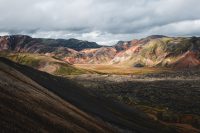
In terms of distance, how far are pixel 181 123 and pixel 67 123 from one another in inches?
2406

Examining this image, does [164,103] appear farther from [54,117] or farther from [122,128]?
[54,117]

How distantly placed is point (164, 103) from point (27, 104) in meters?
105

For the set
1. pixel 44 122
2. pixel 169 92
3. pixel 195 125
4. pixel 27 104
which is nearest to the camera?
pixel 44 122

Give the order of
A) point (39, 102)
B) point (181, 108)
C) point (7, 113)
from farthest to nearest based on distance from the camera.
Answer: point (181, 108) → point (39, 102) → point (7, 113)

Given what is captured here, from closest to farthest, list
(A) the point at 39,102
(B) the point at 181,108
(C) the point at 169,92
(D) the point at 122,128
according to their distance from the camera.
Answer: (A) the point at 39,102 < (D) the point at 122,128 < (B) the point at 181,108 < (C) the point at 169,92

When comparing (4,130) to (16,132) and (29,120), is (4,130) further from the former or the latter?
(29,120)

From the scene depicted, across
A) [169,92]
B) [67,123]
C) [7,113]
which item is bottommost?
[169,92]

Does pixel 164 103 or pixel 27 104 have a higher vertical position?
pixel 27 104

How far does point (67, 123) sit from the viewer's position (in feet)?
146

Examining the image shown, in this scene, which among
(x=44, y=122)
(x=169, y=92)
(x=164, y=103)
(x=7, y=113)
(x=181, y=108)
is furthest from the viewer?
(x=169, y=92)

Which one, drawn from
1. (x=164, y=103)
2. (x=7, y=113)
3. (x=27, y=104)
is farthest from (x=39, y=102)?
(x=164, y=103)

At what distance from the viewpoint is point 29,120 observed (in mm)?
37000

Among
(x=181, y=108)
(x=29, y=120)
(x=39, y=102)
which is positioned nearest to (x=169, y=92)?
(x=181, y=108)

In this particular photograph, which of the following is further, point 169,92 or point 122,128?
point 169,92
